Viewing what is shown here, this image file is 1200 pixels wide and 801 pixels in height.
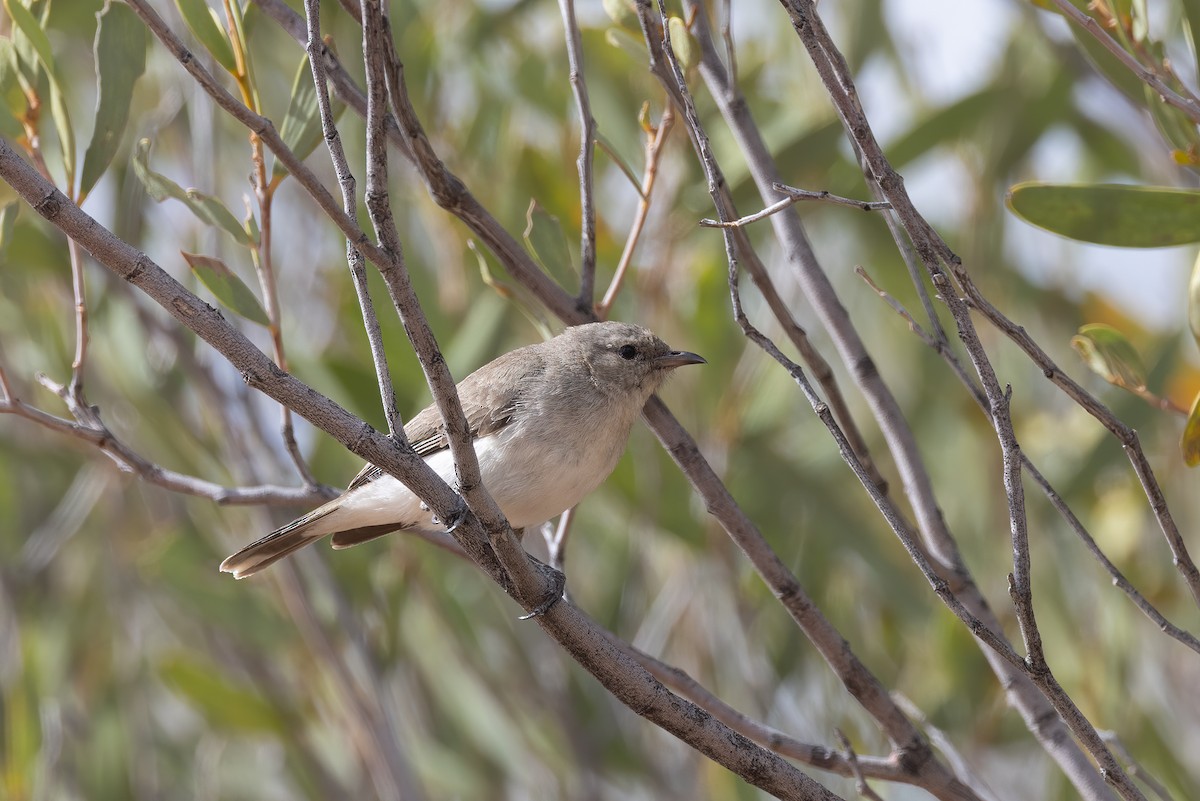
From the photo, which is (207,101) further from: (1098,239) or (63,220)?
(1098,239)

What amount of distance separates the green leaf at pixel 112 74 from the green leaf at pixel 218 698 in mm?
2179

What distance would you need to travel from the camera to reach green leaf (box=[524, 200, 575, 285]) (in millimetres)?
2811

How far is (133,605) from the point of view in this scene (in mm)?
5309

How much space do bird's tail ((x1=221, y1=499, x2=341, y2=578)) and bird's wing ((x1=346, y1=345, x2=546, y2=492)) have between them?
152 millimetres

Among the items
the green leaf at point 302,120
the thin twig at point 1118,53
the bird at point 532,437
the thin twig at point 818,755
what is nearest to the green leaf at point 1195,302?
the thin twig at point 1118,53

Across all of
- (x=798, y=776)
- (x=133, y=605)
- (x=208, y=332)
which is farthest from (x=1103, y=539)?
(x=133, y=605)

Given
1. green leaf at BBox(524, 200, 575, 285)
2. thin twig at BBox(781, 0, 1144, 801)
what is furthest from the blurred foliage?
thin twig at BBox(781, 0, 1144, 801)

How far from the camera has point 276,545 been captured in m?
3.52

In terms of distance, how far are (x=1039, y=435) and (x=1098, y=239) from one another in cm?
207

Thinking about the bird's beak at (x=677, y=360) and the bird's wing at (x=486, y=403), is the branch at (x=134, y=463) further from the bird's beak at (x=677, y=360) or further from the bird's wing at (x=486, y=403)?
the bird's beak at (x=677, y=360)

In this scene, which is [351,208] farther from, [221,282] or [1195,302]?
[1195,302]

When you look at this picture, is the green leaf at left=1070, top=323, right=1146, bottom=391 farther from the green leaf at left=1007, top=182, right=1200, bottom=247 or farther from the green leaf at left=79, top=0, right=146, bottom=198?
the green leaf at left=79, top=0, right=146, bottom=198

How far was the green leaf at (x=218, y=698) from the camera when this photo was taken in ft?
14.0

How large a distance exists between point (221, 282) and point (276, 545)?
3.97 ft
